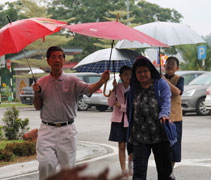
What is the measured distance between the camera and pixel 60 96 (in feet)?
15.2

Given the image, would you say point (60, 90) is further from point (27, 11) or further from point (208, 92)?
point (27, 11)

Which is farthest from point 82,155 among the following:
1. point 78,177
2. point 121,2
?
point 121,2

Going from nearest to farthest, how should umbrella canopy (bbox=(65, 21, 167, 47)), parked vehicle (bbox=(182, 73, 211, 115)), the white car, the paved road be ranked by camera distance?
umbrella canopy (bbox=(65, 21, 167, 47)) → the paved road → the white car → parked vehicle (bbox=(182, 73, 211, 115))

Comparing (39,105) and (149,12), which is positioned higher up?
(149,12)

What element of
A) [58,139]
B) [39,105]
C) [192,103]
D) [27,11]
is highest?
[27,11]

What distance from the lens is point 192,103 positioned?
17.2 m

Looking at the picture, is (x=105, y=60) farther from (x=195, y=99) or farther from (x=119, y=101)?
(x=195, y=99)

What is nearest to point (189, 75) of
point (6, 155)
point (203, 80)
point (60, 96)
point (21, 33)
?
point (203, 80)

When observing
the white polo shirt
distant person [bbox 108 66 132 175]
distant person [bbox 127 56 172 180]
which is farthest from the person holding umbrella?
distant person [bbox 108 66 132 175]

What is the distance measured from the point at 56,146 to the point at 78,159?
13.0 ft

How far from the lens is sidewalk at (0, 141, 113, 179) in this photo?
24.1ft

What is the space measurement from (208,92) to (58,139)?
12.2 m

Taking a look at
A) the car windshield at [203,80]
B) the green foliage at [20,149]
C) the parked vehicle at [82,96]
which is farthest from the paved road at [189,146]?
the parked vehicle at [82,96]

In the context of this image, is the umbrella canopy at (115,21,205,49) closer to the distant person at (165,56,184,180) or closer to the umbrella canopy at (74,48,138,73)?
the umbrella canopy at (74,48,138,73)
